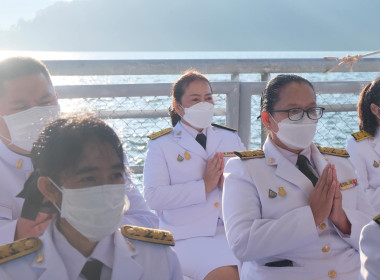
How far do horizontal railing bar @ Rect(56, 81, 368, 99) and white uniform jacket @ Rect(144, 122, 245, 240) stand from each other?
0.30m

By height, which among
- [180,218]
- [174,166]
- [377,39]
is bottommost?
[377,39]

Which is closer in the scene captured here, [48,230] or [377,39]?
[48,230]

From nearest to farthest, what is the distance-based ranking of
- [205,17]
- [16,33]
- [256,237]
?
1. [256,237]
2. [16,33]
3. [205,17]

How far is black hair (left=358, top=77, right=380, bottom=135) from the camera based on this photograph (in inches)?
121

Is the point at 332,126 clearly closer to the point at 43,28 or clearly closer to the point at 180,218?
the point at 180,218

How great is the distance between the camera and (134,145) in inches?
127

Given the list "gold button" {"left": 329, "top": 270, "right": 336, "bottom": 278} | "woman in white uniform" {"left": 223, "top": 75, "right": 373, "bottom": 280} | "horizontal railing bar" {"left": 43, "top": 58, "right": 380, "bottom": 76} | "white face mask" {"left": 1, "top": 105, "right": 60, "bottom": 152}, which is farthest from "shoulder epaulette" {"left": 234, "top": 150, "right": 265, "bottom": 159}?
"horizontal railing bar" {"left": 43, "top": 58, "right": 380, "bottom": 76}

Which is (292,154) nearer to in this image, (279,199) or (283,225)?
(279,199)

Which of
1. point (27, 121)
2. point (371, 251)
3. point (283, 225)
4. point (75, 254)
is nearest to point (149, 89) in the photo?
point (27, 121)

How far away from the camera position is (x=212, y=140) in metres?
3.04

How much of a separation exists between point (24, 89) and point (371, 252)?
59.5 inches

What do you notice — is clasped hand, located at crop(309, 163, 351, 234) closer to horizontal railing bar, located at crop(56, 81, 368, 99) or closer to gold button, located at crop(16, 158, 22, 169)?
gold button, located at crop(16, 158, 22, 169)

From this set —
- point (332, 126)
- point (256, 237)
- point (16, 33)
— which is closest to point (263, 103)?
point (256, 237)

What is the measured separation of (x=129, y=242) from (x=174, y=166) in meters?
1.45
